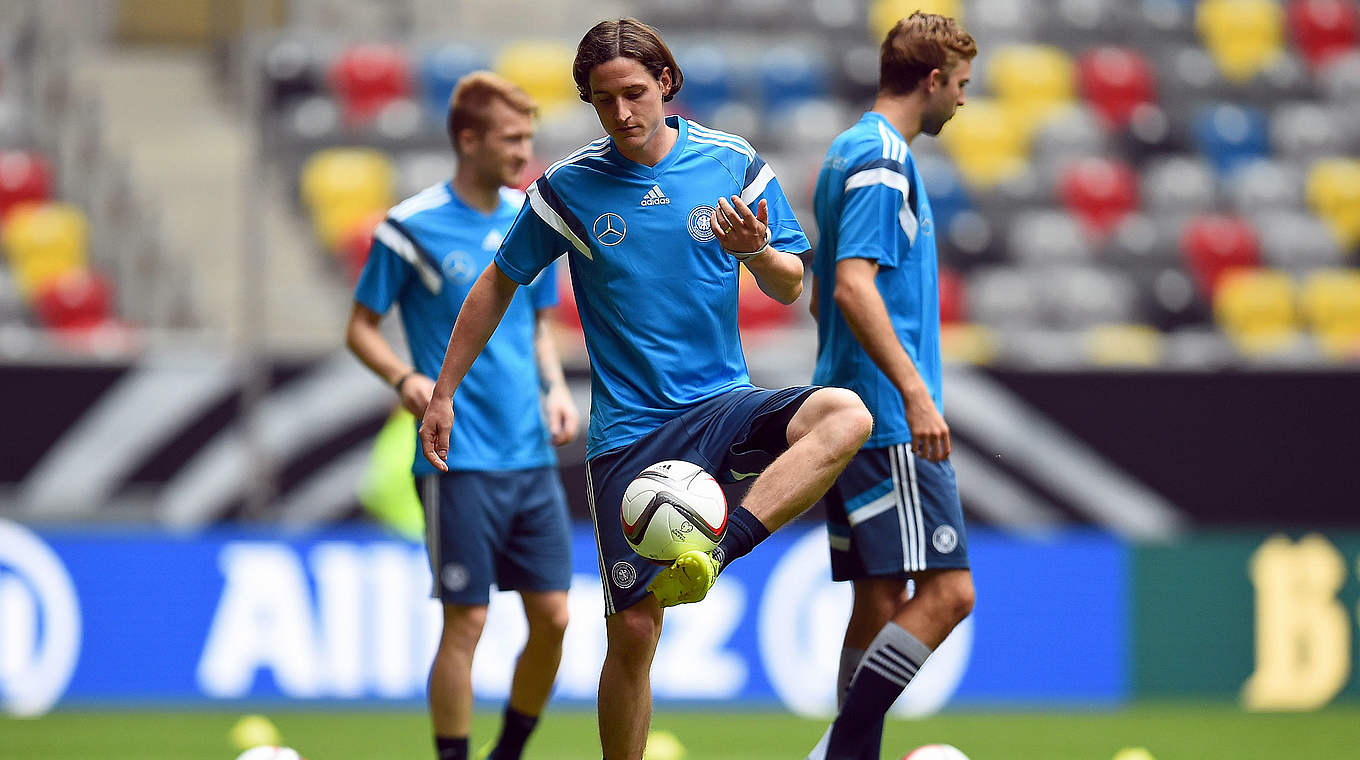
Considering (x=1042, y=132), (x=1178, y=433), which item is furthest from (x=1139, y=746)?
(x=1042, y=132)

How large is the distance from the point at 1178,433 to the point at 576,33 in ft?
26.3

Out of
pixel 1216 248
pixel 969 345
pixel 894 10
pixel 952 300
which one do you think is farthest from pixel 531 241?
pixel 894 10

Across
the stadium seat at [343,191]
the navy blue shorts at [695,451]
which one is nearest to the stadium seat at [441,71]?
the stadium seat at [343,191]

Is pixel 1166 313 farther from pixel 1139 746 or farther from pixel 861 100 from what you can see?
pixel 1139 746

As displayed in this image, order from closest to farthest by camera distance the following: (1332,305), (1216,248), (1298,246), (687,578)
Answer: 1. (687,578)
2. (1332,305)
3. (1216,248)
4. (1298,246)

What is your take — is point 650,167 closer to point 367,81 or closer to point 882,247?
point 882,247

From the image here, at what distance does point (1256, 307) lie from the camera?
13469 millimetres

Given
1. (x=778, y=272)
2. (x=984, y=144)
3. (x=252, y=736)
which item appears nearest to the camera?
(x=778, y=272)

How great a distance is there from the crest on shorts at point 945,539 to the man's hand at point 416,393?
1735 millimetres

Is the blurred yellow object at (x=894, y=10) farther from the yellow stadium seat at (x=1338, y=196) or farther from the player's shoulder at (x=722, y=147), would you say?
the player's shoulder at (x=722, y=147)

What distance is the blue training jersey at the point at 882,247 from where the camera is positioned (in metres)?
5.11

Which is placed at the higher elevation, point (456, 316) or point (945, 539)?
point (456, 316)

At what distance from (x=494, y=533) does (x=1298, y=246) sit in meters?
10.2

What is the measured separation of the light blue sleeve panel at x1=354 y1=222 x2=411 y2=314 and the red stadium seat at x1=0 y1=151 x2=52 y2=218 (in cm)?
769
